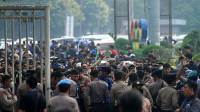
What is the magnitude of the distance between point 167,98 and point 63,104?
301cm

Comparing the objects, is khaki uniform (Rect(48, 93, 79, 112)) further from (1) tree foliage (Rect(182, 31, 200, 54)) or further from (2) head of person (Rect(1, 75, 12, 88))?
(1) tree foliage (Rect(182, 31, 200, 54))

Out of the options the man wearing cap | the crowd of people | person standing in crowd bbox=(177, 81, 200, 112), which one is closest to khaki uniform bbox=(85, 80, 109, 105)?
the crowd of people

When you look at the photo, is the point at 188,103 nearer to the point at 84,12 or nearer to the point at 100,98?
the point at 100,98

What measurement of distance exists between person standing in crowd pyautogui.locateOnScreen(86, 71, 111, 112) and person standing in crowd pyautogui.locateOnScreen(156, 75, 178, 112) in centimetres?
117

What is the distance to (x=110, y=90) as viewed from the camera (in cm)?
1612

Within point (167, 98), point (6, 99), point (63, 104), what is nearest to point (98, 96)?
point (167, 98)

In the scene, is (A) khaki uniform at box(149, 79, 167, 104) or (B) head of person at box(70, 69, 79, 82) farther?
(B) head of person at box(70, 69, 79, 82)

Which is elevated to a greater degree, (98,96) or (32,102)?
(32,102)

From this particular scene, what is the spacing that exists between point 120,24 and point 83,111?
25.0m

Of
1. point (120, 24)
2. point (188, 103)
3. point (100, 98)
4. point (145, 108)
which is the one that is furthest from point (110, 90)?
point (120, 24)

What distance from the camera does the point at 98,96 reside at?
16.0 meters

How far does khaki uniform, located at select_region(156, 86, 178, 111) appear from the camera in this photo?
48.9 ft

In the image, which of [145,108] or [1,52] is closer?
[145,108]

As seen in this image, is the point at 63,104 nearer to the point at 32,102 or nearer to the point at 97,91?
the point at 32,102
